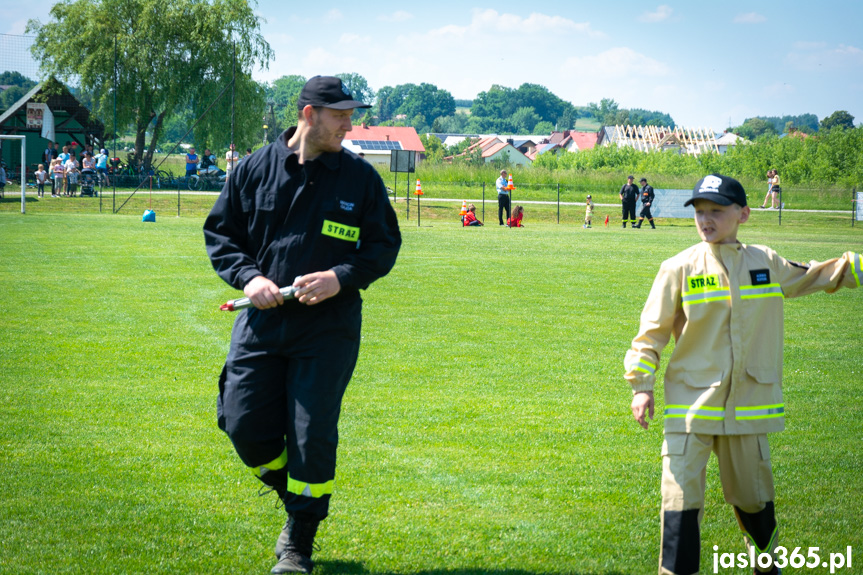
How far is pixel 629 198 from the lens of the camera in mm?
36156

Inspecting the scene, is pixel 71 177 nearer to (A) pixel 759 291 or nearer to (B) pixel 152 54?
(B) pixel 152 54

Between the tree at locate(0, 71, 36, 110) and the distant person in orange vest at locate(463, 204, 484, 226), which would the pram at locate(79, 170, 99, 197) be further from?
the distant person in orange vest at locate(463, 204, 484, 226)

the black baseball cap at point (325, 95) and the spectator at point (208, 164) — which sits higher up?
the spectator at point (208, 164)

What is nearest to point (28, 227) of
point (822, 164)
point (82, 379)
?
point (82, 379)

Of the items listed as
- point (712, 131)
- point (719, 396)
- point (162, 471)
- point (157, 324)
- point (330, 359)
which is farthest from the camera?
point (712, 131)

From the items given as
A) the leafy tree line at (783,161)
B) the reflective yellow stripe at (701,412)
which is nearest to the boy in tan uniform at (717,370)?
the reflective yellow stripe at (701,412)

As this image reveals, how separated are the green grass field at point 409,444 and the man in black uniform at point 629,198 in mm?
22076

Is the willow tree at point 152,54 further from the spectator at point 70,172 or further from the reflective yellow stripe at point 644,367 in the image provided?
the reflective yellow stripe at point 644,367

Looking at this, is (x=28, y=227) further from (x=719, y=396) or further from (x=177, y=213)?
(x=719, y=396)

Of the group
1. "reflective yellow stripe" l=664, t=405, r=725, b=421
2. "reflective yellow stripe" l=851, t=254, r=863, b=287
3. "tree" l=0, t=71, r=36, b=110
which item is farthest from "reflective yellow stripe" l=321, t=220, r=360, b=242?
"tree" l=0, t=71, r=36, b=110

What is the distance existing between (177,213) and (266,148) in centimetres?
3317

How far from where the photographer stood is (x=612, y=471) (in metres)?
5.69

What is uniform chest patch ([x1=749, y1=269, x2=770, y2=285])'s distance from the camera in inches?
147

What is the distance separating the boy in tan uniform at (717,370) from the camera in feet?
11.9
